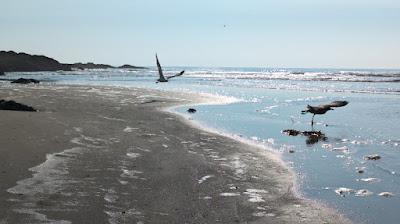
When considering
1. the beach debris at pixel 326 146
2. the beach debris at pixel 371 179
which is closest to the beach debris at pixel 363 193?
the beach debris at pixel 371 179

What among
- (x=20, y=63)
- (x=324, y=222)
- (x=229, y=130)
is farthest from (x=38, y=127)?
(x=20, y=63)

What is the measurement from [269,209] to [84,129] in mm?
8305

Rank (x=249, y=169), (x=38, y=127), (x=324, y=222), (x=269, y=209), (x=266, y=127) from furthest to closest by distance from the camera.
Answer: (x=266, y=127) < (x=38, y=127) < (x=249, y=169) < (x=269, y=209) < (x=324, y=222)

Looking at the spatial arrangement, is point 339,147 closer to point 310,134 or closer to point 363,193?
point 310,134

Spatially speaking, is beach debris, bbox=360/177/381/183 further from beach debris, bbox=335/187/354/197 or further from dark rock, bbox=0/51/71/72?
dark rock, bbox=0/51/71/72

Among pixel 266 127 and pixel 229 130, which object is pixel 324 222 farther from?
pixel 266 127

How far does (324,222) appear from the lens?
675 centimetres

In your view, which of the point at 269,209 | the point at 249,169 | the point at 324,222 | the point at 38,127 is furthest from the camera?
the point at 38,127

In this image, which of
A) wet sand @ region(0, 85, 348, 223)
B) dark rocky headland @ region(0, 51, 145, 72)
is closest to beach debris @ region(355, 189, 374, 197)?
wet sand @ region(0, 85, 348, 223)

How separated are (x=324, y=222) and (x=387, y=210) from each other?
1359mm

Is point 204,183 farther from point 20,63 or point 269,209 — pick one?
point 20,63

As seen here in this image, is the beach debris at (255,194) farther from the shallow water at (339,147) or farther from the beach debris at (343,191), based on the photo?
the beach debris at (343,191)

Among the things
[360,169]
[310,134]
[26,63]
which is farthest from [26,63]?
[360,169]

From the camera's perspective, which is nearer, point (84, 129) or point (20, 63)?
point (84, 129)
